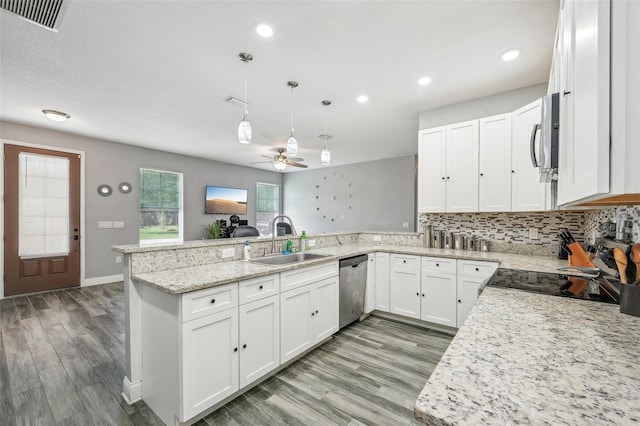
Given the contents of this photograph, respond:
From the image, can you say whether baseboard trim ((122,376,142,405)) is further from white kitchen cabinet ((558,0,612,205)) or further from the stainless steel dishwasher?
white kitchen cabinet ((558,0,612,205))

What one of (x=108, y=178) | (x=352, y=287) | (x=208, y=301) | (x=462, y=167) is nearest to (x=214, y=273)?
(x=208, y=301)

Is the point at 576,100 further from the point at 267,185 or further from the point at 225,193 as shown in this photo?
the point at 267,185

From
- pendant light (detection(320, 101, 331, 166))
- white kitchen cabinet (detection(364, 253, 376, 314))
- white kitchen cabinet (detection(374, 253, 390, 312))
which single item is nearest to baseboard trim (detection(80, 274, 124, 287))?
pendant light (detection(320, 101, 331, 166))

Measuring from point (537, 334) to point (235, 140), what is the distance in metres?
5.09

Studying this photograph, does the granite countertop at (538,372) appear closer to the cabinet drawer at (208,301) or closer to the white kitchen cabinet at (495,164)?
the cabinet drawer at (208,301)

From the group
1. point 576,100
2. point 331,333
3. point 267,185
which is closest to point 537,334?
point 576,100

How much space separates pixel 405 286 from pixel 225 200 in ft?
17.7

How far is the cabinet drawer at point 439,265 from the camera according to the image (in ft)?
9.55

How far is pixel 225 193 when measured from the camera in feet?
23.3

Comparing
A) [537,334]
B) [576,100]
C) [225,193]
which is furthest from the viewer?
[225,193]

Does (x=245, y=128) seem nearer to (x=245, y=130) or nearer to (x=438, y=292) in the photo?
(x=245, y=130)

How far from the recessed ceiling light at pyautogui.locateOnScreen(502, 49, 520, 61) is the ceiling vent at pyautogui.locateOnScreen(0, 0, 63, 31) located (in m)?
3.38

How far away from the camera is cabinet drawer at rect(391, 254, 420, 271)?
10.3 ft

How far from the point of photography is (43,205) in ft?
14.6
